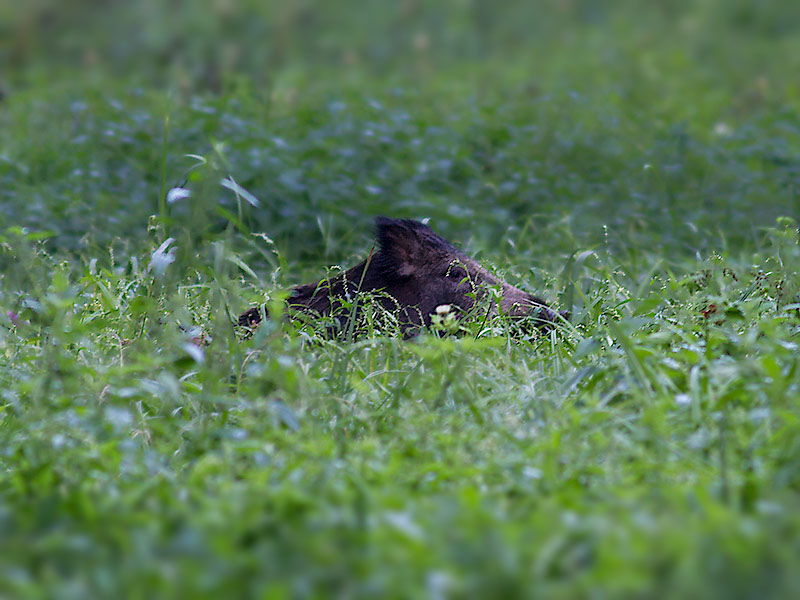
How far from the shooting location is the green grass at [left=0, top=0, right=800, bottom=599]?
1.70 meters

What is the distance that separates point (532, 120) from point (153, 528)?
18.4 feet

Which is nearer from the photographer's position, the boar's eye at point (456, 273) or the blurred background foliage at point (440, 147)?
the boar's eye at point (456, 273)

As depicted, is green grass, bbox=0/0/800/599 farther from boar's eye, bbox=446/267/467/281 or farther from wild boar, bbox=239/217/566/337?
boar's eye, bbox=446/267/467/281

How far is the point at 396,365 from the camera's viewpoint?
3035 millimetres

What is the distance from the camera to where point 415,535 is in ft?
5.61

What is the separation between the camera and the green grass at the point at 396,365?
67.1 inches

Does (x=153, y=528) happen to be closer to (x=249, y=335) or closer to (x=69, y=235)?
(x=249, y=335)

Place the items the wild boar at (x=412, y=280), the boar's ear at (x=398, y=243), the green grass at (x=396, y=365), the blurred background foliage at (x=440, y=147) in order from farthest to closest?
the blurred background foliage at (x=440, y=147) < the boar's ear at (x=398, y=243) < the wild boar at (x=412, y=280) < the green grass at (x=396, y=365)

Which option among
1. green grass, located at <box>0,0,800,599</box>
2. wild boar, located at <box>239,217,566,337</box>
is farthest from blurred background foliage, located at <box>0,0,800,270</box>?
wild boar, located at <box>239,217,566,337</box>

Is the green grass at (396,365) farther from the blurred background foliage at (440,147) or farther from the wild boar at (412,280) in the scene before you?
the wild boar at (412,280)

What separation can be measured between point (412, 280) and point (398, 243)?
6.5 inches

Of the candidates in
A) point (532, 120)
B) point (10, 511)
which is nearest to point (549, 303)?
point (10, 511)

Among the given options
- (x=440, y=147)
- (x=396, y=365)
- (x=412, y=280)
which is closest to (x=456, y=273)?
(x=412, y=280)

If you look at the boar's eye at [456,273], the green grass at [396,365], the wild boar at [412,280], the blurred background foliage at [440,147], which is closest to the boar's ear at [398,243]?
the wild boar at [412,280]
